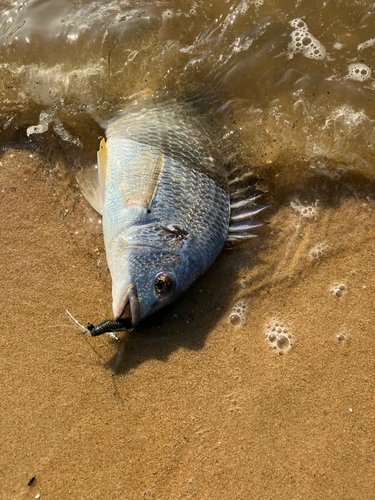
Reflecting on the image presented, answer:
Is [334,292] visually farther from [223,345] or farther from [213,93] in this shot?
[213,93]

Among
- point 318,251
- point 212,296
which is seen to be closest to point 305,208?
point 318,251

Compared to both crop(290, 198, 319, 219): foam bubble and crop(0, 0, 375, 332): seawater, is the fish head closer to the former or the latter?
crop(0, 0, 375, 332): seawater

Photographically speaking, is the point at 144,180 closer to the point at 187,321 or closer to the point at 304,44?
the point at 187,321

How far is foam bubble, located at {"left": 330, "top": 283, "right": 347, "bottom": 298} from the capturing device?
4242mm

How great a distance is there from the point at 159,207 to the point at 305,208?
2005 millimetres

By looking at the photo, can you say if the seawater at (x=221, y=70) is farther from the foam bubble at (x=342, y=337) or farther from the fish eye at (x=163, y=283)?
the foam bubble at (x=342, y=337)

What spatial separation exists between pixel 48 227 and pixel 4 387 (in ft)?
6.09

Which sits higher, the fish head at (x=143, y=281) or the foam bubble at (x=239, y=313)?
the fish head at (x=143, y=281)

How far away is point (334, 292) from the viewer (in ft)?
14.0

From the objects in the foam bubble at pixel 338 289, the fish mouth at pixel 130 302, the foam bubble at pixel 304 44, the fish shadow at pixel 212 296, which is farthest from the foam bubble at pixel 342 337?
the foam bubble at pixel 304 44

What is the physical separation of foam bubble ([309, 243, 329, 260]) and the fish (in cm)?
77

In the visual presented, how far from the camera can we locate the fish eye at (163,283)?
3605mm

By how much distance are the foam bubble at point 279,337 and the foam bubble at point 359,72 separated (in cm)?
353

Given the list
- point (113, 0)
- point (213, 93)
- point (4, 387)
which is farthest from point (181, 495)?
point (113, 0)
